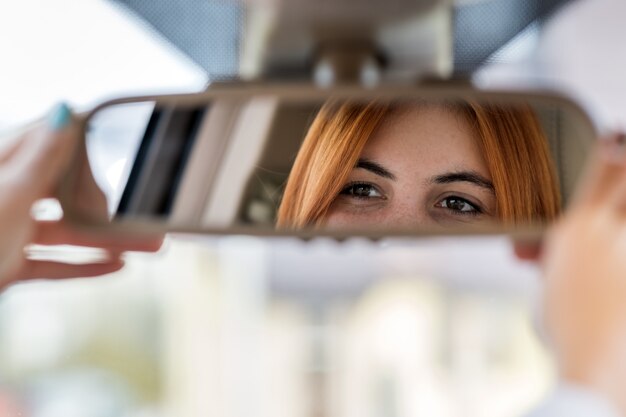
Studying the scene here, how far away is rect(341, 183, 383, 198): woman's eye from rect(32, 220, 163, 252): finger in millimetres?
391

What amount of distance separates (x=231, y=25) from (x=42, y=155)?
0.63m

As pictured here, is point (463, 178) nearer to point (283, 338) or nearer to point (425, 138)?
point (425, 138)

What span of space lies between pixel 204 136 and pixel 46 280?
0.36m

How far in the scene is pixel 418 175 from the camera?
4.08 feet

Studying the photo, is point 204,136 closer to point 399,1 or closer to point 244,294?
point 399,1

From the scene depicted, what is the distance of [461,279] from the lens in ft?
38.0

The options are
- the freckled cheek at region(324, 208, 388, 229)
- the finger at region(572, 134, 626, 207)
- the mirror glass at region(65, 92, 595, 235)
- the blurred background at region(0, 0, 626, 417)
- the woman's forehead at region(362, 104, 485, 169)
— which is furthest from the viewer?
the blurred background at region(0, 0, 626, 417)

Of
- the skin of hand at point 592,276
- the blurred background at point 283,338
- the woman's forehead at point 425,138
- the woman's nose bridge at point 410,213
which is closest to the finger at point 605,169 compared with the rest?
the skin of hand at point 592,276

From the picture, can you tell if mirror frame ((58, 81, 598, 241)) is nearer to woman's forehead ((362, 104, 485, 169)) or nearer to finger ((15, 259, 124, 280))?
finger ((15, 259, 124, 280))

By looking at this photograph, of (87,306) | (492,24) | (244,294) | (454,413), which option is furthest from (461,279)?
(492,24)

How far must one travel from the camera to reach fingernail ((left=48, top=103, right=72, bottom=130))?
2.54ft

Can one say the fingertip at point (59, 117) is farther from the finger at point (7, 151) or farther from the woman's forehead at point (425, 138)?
the woman's forehead at point (425, 138)

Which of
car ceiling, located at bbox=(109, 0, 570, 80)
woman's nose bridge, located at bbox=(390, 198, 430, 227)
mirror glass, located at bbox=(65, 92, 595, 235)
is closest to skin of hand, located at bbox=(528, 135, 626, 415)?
mirror glass, located at bbox=(65, 92, 595, 235)

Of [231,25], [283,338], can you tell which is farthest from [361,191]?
[283,338]
